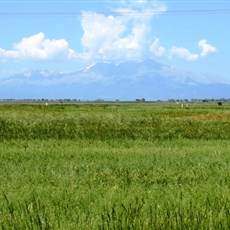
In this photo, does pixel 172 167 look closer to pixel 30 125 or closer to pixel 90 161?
pixel 90 161

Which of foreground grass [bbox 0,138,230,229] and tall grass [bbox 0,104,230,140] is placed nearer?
foreground grass [bbox 0,138,230,229]

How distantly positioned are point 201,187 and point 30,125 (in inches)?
1052

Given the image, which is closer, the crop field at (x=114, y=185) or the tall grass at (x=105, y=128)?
the crop field at (x=114, y=185)

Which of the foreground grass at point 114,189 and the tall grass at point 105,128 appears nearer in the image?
the foreground grass at point 114,189

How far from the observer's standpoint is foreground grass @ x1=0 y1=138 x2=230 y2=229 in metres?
7.45

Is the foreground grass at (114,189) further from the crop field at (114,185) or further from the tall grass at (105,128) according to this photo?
the tall grass at (105,128)

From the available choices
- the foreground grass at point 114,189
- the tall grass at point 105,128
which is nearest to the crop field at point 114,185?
the foreground grass at point 114,189

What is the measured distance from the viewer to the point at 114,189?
13711mm

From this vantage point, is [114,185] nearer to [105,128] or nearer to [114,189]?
[114,189]

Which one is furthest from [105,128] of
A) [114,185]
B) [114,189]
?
[114,189]

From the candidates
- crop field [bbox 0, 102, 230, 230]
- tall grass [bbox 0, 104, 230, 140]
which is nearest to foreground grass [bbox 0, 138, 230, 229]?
crop field [bbox 0, 102, 230, 230]

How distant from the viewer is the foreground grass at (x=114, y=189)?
745 centimetres

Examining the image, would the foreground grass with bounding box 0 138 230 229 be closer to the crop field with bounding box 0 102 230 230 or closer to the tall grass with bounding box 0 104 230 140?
the crop field with bounding box 0 102 230 230

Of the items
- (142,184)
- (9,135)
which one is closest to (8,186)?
(142,184)
